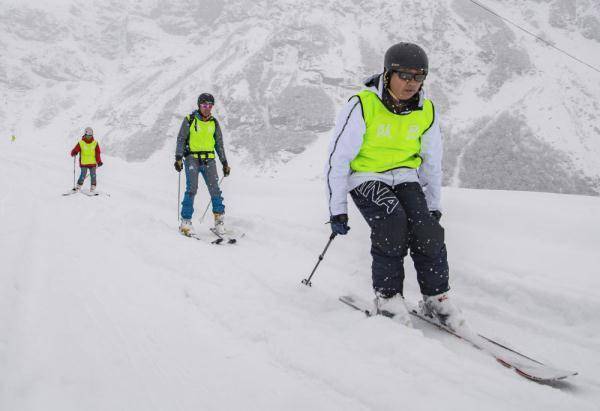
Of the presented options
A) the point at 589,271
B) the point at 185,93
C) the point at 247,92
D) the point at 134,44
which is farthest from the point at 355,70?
the point at 589,271

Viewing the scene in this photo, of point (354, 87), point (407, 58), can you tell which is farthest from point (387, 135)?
point (354, 87)

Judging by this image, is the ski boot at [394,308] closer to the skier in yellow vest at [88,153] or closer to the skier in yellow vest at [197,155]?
the skier in yellow vest at [197,155]

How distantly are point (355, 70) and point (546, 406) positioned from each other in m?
73.4

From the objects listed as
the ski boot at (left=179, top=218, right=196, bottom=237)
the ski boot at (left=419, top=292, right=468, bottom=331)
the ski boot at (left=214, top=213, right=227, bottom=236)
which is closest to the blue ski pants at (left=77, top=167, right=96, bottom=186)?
the ski boot at (left=179, top=218, right=196, bottom=237)

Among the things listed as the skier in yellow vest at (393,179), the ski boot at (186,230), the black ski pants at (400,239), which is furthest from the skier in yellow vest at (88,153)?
the black ski pants at (400,239)

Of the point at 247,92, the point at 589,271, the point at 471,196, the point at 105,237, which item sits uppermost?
the point at 247,92

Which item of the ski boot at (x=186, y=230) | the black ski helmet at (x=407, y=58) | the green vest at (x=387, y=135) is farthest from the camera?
the ski boot at (x=186, y=230)

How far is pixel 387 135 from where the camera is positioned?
310cm

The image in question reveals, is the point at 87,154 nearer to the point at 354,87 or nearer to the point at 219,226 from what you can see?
the point at 219,226

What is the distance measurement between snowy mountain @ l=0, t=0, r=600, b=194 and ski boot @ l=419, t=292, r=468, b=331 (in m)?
57.2

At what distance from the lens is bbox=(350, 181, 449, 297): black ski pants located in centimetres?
296

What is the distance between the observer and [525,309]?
11.5 ft

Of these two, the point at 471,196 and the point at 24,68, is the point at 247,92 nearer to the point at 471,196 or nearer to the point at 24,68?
the point at 24,68

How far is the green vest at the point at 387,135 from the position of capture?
3053 millimetres
